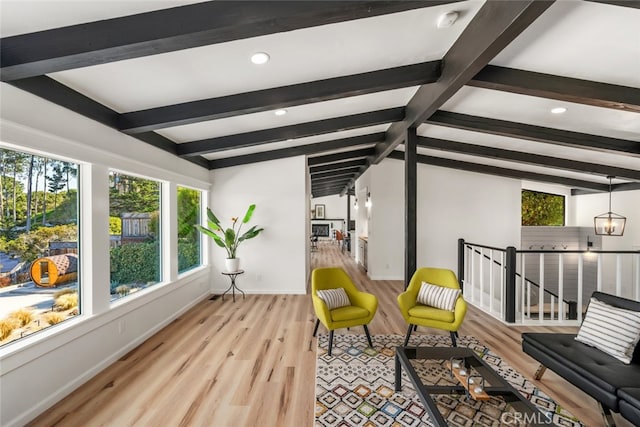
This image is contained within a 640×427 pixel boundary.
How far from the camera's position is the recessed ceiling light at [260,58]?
7.88 ft

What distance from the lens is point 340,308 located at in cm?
351

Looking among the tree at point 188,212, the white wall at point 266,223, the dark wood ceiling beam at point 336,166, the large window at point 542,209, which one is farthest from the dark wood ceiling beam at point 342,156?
the large window at point 542,209

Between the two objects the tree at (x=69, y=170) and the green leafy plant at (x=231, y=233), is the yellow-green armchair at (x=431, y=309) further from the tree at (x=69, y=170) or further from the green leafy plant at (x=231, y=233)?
the tree at (x=69, y=170)

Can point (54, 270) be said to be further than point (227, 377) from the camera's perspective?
No

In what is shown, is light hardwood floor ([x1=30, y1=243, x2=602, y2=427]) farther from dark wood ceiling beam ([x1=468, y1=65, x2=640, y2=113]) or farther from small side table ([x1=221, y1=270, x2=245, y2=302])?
dark wood ceiling beam ([x1=468, y1=65, x2=640, y2=113])

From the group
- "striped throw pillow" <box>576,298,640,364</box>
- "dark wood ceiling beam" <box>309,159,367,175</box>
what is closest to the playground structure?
"striped throw pillow" <box>576,298,640,364</box>

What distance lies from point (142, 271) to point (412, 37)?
4.07 m

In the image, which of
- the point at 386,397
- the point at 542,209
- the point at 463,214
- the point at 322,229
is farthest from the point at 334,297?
the point at 322,229

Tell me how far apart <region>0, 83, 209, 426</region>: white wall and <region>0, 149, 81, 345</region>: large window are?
11 centimetres

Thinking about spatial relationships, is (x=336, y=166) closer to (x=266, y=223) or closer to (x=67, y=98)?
(x=266, y=223)

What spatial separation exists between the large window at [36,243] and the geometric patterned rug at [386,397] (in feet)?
7.99

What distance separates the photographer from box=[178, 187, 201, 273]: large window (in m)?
4.92

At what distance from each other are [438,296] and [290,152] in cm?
370

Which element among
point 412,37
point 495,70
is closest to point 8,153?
point 412,37
